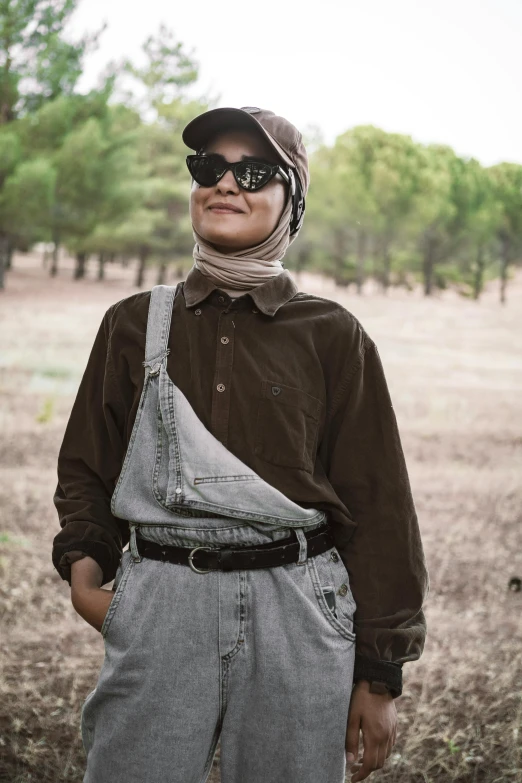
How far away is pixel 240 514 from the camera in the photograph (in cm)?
131

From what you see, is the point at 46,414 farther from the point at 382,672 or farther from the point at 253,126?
the point at 382,672

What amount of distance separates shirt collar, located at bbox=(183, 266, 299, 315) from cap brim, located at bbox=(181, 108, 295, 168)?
22 centimetres

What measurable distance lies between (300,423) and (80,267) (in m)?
17.2

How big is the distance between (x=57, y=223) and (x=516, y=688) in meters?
9.22

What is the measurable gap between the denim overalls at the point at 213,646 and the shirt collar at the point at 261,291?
0.60 feet

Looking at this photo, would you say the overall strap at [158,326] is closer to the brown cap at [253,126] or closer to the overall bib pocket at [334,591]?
the brown cap at [253,126]

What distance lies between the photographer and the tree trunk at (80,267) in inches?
697

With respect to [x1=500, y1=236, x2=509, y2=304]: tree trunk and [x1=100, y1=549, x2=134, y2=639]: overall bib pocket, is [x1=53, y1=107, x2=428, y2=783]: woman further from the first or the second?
[x1=500, y1=236, x2=509, y2=304]: tree trunk

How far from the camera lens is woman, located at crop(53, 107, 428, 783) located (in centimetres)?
131

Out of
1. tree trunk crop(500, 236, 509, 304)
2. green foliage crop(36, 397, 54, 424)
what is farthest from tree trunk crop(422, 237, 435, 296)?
green foliage crop(36, 397, 54, 424)

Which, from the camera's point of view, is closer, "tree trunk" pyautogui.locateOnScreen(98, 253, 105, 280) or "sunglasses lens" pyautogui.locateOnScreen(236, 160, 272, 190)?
"sunglasses lens" pyautogui.locateOnScreen(236, 160, 272, 190)

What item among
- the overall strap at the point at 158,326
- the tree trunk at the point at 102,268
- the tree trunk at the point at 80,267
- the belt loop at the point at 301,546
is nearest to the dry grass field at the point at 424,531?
the belt loop at the point at 301,546

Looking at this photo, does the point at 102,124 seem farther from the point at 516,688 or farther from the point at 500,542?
the point at 516,688

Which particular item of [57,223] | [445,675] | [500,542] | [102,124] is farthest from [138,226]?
[445,675]
